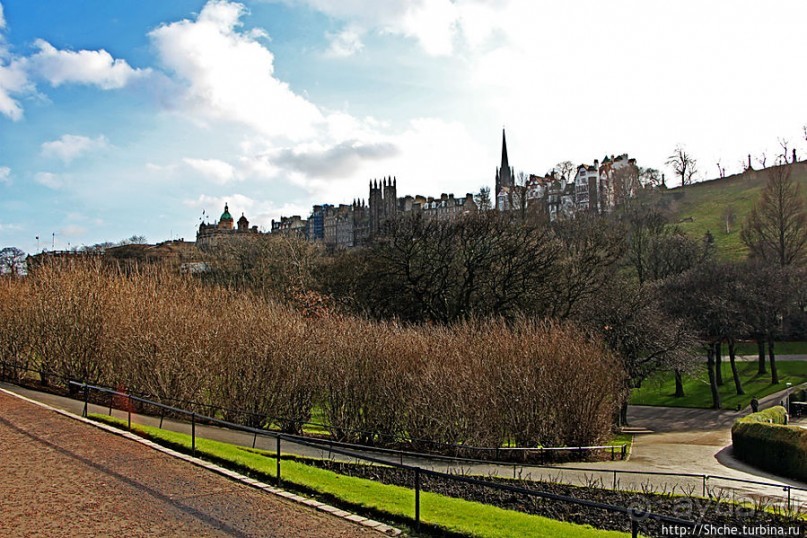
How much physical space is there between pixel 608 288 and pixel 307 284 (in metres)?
21.7

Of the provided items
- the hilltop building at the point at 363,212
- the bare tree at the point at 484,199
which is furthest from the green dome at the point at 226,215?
the bare tree at the point at 484,199

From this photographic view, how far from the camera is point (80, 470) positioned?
40.9 ft

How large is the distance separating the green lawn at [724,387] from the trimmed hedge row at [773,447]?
45.4 ft

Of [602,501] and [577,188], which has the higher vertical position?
[577,188]

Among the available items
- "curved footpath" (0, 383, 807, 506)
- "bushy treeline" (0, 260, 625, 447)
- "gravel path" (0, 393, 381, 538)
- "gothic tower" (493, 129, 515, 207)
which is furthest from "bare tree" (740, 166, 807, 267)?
"gothic tower" (493, 129, 515, 207)

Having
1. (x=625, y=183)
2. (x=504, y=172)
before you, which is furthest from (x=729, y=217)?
(x=504, y=172)

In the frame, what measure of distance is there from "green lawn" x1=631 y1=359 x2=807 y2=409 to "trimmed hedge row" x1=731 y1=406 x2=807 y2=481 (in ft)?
45.4

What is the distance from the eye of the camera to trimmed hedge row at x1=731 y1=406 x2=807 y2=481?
2172 centimetres

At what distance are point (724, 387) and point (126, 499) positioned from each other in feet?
138

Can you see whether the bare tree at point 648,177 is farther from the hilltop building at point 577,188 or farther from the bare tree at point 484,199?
the bare tree at point 484,199

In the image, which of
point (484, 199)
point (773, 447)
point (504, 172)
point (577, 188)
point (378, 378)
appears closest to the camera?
point (378, 378)

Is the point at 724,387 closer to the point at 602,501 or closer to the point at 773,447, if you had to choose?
the point at 773,447

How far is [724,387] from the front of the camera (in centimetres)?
4325

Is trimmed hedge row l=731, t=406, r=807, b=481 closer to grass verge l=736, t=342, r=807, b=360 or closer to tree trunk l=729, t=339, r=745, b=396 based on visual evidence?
tree trunk l=729, t=339, r=745, b=396
